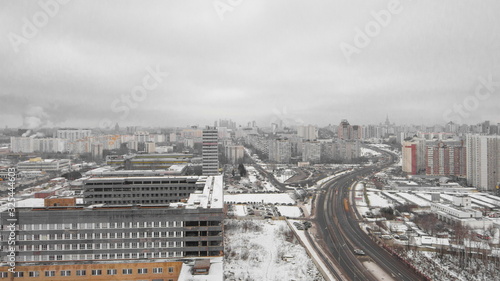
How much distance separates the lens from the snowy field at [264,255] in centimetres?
755

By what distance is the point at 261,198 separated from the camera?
16.1 m

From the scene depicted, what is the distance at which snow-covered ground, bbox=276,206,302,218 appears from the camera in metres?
13.0

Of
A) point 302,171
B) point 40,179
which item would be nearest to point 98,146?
point 40,179

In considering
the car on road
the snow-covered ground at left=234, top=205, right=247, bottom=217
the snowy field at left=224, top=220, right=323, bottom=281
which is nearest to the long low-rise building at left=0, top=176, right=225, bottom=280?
the snowy field at left=224, top=220, right=323, bottom=281

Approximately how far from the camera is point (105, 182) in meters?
11.4

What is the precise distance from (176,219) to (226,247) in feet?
10.7

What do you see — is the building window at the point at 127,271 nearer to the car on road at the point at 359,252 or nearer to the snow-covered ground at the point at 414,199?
the car on road at the point at 359,252

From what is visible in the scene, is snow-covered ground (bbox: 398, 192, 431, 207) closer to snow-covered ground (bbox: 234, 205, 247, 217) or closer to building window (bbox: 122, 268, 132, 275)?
snow-covered ground (bbox: 234, 205, 247, 217)

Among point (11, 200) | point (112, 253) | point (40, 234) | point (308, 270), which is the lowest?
point (308, 270)

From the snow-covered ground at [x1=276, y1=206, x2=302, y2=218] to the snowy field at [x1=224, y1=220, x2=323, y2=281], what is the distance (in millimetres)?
1680

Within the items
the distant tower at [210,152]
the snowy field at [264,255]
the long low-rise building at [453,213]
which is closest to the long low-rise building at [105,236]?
the snowy field at [264,255]

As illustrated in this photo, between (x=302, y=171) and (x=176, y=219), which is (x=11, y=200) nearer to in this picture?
(x=176, y=219)

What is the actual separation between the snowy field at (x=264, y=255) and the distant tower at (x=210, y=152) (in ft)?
26.2

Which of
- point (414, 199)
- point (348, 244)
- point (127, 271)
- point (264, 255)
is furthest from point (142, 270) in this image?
point (414, 199)
